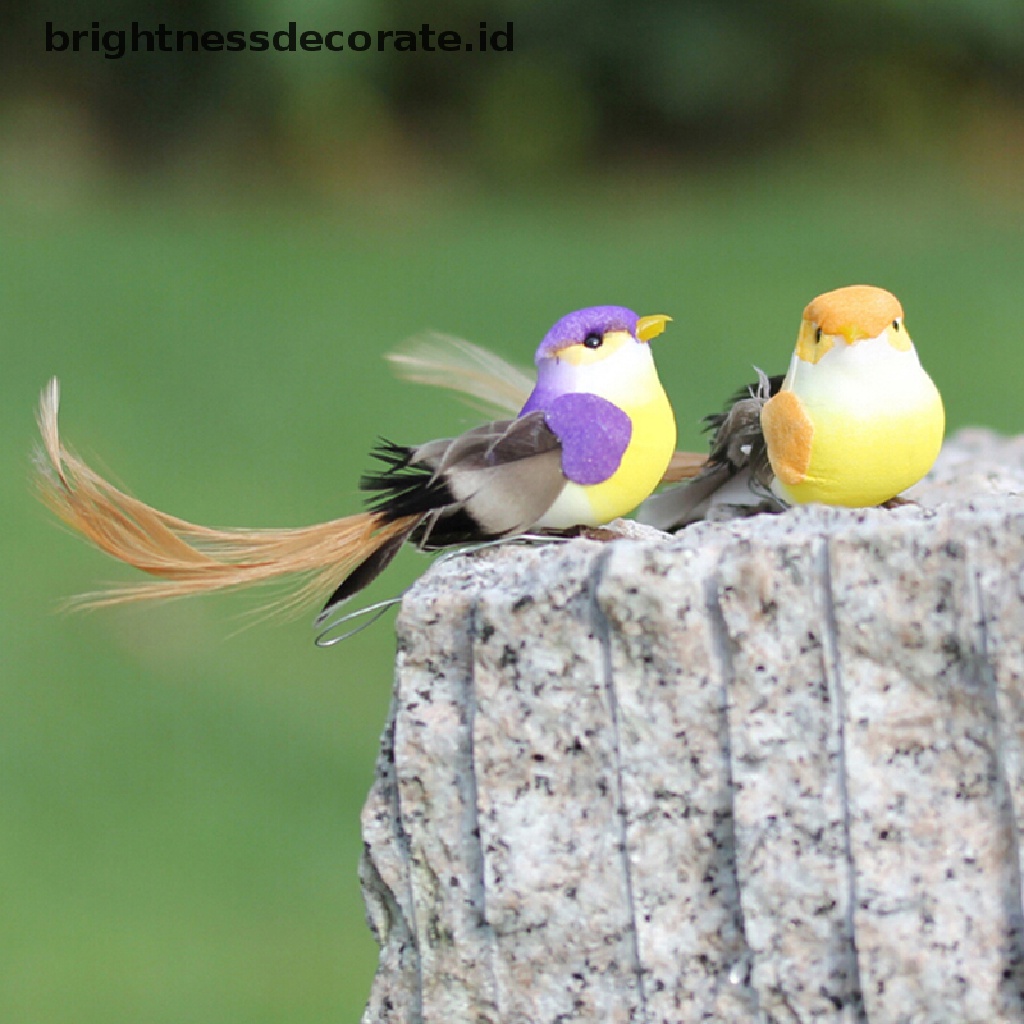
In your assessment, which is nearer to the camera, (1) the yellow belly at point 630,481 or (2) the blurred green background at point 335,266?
(1) the yellow belly at point 630,481

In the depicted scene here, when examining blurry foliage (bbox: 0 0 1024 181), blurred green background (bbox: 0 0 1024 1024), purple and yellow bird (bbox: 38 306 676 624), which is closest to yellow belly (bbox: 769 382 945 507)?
purple and yellow bird (bbox: 38 306 676 624)

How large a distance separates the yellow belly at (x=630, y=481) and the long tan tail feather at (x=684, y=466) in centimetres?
15

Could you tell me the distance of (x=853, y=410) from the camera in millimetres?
1063

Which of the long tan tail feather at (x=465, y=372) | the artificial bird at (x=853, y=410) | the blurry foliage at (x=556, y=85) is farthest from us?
the blurry foliage at (x=556, y=85)

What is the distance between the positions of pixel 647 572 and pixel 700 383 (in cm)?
288

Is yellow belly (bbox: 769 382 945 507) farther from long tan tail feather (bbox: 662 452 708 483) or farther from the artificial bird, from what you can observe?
long tan tail feather (bbox: 662 452 708 483)

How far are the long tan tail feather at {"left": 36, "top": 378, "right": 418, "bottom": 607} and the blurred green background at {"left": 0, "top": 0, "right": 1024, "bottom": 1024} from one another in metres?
1.22

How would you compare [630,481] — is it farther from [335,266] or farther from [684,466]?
[335,266]

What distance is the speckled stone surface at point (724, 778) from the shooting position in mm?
887

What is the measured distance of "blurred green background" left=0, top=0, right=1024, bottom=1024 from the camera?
2.54 metres

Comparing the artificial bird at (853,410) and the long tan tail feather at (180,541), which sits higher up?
the artificial bird at (853,410)

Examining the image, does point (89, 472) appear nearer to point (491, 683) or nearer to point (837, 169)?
point (491, 683)

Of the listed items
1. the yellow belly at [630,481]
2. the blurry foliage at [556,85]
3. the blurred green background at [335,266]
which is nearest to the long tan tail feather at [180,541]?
the yellow belly at [630,481]

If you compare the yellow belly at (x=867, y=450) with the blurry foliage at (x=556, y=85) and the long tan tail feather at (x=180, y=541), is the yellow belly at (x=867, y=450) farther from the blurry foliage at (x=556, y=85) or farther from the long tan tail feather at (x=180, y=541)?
the blurry foliage at (x=556, y=85)
